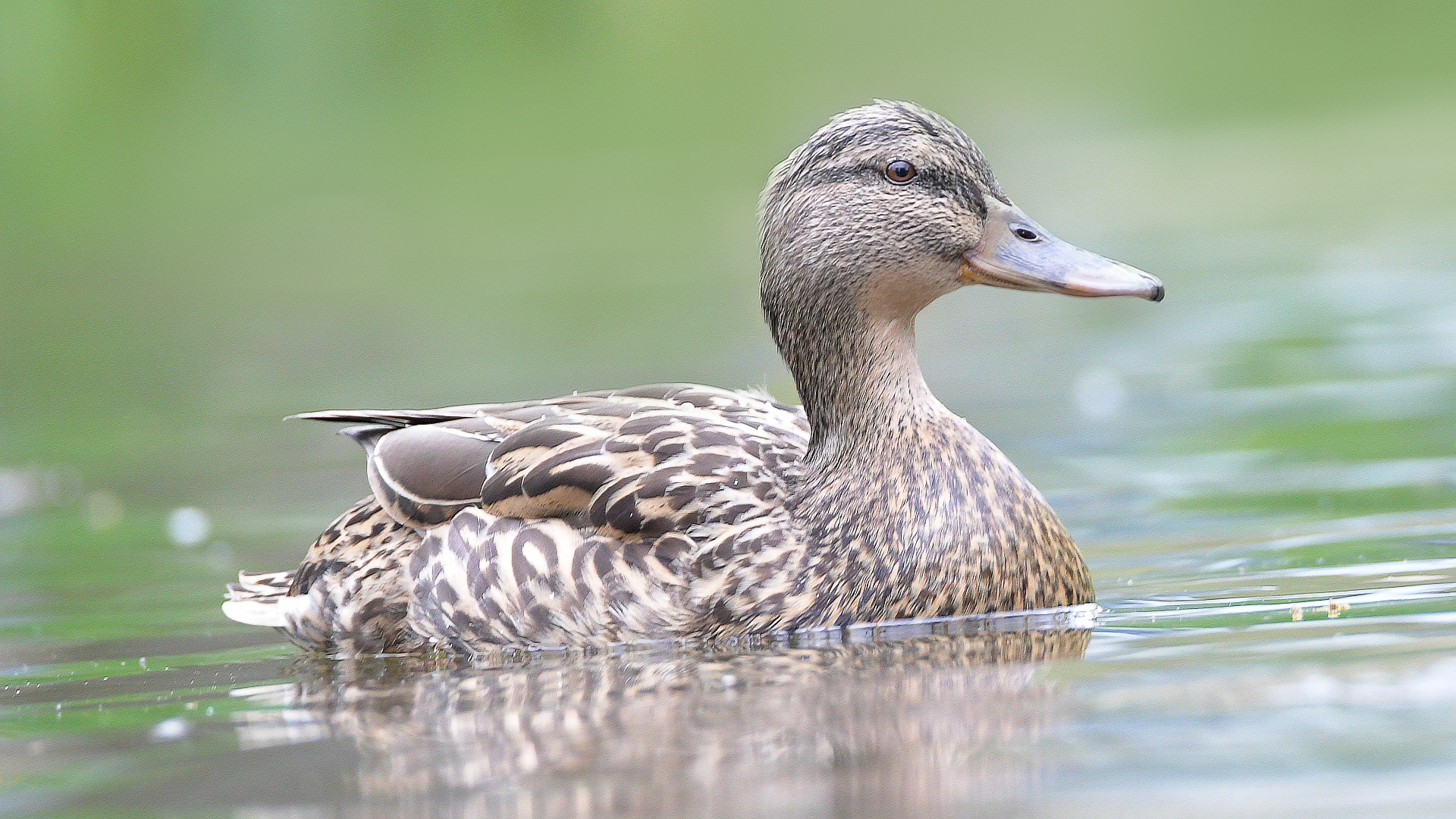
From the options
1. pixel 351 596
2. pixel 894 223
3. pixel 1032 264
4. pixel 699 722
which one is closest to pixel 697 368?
pixel 351 596

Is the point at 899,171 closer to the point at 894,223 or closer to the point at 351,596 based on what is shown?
the point at 894,223

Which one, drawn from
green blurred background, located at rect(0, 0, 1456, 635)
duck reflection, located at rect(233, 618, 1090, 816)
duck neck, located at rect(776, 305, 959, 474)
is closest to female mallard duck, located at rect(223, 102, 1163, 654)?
duck neck, located at rect(776, 305, 959, 474)

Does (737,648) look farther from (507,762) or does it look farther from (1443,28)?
(1443,28)

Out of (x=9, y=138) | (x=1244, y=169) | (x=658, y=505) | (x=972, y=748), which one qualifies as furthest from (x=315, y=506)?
(x=9, y=138)

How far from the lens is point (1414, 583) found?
6133 millimetres

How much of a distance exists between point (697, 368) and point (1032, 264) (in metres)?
5.74

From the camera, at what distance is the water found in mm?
4738

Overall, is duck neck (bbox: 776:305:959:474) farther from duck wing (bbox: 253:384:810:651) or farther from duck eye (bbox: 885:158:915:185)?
duck eye (bbox: 885:158:915:185)

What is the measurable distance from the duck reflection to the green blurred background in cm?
187

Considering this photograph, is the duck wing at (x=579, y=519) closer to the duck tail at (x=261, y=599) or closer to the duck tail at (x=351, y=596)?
the duck tail at (x=351, y=596)

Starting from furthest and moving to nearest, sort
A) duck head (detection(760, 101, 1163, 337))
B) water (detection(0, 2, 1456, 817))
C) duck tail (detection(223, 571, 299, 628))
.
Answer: duck tail (detection(223, 571, 299, 628)) → duck head (detection(760, 101, 1163, 337)) → water (detection(0, 2, 1456, 817))

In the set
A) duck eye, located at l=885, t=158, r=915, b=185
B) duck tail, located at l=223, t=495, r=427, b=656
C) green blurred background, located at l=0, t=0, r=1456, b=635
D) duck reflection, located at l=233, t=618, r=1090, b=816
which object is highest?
green blurred background, located at l=0, t=0, r=1456, b=635

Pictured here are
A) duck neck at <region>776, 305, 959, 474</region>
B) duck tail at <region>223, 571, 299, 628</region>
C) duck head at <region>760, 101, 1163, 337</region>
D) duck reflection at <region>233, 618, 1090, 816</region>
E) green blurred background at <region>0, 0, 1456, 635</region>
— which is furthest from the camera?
green blurred background at <region>0, 0, 1456, 635</region>

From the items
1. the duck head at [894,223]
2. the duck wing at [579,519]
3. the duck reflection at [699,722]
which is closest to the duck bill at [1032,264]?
the duck head at [894,223]
